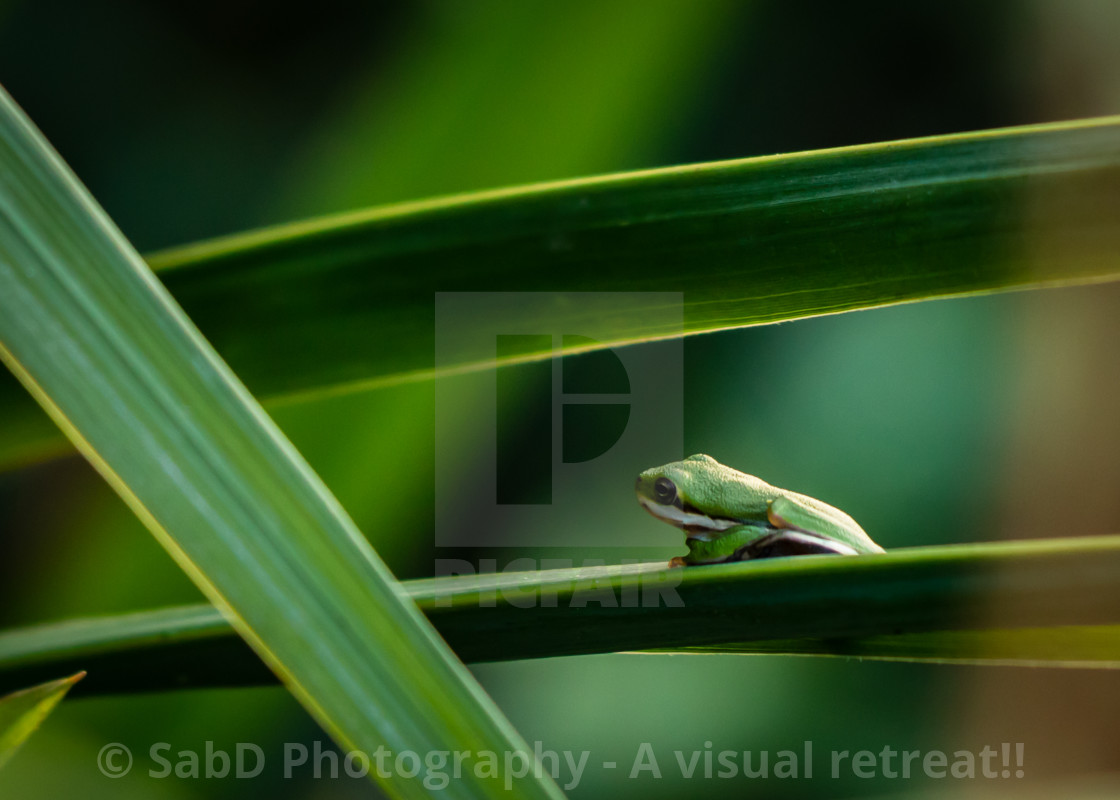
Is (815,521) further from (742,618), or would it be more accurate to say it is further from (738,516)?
(742,618)

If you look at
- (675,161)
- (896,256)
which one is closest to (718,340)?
(675,161)

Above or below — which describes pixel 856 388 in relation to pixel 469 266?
below

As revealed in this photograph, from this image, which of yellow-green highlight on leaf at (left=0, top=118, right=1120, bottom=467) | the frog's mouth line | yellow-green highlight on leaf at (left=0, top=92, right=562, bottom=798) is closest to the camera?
yellow-green highlight on leaf at (left=0, top=92, right=562, bottom=798)

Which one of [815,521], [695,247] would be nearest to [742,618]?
[695,247]

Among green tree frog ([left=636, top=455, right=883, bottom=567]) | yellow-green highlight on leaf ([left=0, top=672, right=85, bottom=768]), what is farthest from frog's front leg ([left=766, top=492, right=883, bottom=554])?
yellow-green highlight on leaf ([left=0, top=672, right=85, bottom=768])

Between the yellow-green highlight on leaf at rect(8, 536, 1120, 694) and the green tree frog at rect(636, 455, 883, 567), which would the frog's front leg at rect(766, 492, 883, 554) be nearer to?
the green tree frog at rect(636, 455, 883, 567)

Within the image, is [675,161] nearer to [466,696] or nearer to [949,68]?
[949,68]
